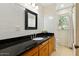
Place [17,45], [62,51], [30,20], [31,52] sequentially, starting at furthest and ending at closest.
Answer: [30,20]
[62,51]
[17,45]
[31,52]

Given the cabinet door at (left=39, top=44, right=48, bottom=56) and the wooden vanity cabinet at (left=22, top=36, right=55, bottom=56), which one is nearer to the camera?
the wooden vanity cabinet at (left=22, top=36, right=55, bottom=56)

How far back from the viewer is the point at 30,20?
204 cm

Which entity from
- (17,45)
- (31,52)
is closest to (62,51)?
(31,52)

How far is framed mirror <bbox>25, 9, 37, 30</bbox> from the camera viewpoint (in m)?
1.96

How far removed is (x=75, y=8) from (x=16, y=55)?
0.94 meters

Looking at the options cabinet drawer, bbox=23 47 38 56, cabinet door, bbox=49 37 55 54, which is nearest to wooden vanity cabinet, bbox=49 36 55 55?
cabinet door, bbox=49 37 55 54

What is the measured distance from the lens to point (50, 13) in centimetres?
184

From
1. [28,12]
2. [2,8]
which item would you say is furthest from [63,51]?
[2,8]

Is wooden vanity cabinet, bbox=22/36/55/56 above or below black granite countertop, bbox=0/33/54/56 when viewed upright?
below

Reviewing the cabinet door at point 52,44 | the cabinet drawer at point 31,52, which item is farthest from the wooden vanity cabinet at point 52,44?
the cabinet drawer at point 31,52

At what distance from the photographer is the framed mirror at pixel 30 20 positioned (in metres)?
1.96

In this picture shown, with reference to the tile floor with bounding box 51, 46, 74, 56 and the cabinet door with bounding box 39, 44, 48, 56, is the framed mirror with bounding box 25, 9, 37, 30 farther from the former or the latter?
the tile floor with bounding box 51, 46, 74, 56

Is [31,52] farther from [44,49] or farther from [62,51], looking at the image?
[62,51]

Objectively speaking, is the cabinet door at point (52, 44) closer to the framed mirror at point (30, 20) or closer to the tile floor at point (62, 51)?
the tile floor at point (62, 51)
